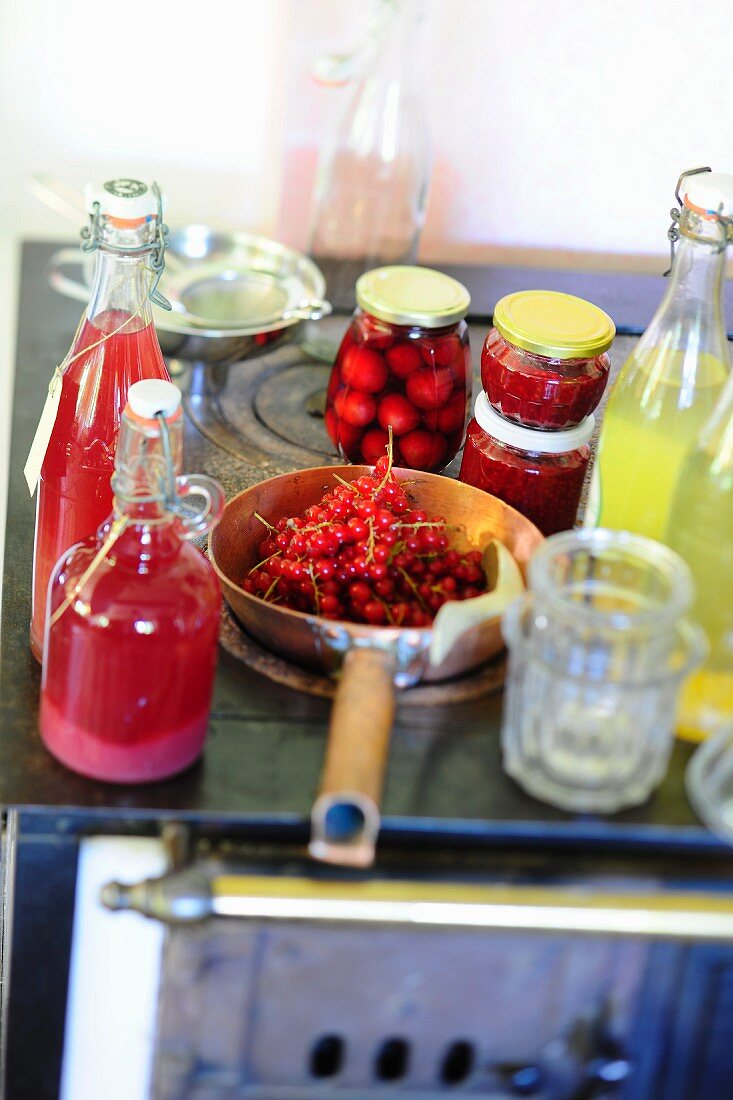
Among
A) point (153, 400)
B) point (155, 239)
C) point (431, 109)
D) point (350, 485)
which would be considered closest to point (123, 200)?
point (155, 239)

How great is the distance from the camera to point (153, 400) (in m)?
0.78

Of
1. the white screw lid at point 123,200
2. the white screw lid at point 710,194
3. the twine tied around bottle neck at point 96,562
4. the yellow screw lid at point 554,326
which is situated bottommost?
the twine tied around bottle neck at point 96,562

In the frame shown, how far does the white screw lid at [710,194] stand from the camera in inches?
33.6

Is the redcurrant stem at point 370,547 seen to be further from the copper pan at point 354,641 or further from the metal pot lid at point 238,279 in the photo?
the metal pot lid at point 238,279

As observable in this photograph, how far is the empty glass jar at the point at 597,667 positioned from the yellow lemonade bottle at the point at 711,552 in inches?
0.9

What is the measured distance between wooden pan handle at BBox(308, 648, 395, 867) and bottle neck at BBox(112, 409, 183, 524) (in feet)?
0.50

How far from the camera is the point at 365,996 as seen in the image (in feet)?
2.70

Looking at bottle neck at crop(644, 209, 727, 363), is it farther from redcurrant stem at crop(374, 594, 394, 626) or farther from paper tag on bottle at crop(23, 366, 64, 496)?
paper tag on bottle at crop(23, 366, 64, 496)

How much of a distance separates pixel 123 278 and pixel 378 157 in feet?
1.83

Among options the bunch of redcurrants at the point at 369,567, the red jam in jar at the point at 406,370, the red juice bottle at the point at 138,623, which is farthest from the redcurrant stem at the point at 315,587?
the red jam in jar at the point at 406,370

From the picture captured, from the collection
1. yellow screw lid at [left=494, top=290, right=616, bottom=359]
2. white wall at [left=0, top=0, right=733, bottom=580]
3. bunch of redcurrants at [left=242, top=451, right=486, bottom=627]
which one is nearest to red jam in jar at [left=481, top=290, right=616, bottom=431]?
yellow screw lid at [left=494, top=290, right=616, bottom=359]

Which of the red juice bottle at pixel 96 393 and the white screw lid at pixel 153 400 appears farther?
the red juice bottle at pixel 96 393

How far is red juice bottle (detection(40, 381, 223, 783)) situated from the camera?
2.55 feet

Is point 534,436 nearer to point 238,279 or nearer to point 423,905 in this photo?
point 423,905
